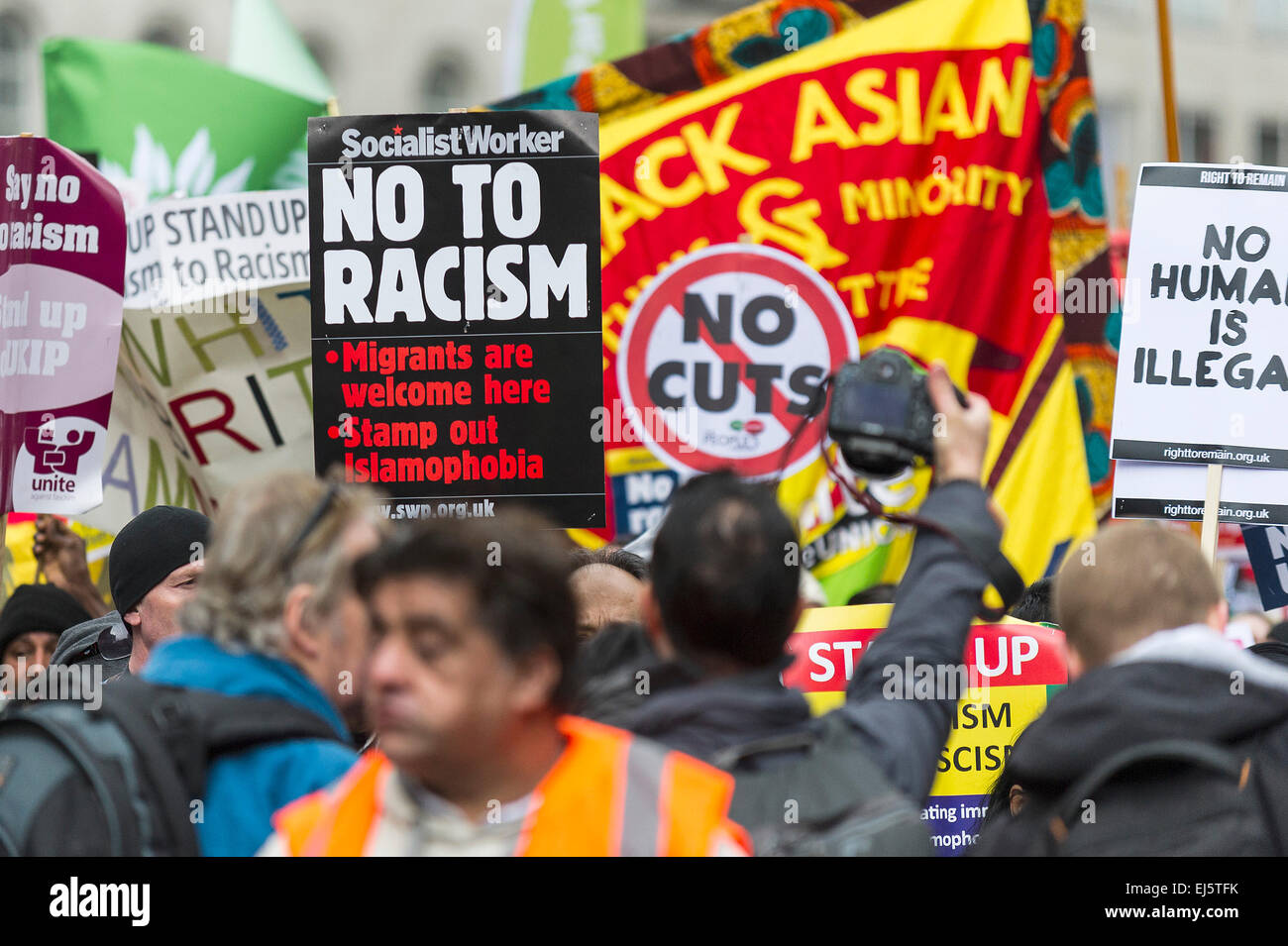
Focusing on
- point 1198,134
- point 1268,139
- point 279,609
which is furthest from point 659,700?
point 1268,139

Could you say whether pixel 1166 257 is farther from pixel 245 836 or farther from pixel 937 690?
pixel 245 836

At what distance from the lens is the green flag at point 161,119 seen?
25.6 feet

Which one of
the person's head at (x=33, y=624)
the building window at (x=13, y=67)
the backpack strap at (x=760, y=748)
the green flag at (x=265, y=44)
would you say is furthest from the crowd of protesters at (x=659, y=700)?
the building window at (x=13, y=67)

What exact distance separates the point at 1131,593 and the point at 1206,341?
242 cm

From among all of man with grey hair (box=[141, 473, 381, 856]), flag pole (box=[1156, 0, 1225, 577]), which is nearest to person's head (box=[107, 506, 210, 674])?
man with grey hair (box=[141, 473, 381, 856])

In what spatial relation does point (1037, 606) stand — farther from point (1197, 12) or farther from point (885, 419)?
point (1197, 12)

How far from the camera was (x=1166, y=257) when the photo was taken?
4.83 meters

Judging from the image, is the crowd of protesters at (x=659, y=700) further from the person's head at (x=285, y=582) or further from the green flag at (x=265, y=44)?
the green flag at (x=265, y=44)

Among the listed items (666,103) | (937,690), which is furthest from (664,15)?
(937,690)

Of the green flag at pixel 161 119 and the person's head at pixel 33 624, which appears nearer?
the person's head at pixel 33 624

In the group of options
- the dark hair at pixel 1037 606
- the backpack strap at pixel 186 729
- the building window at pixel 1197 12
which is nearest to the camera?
the backpack strap at pixel 186 729

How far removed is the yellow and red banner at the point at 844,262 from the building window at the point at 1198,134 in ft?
109

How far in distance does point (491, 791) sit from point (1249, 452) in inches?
133
